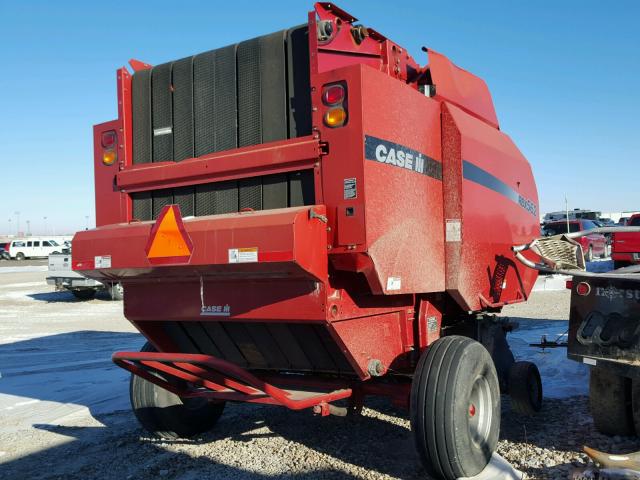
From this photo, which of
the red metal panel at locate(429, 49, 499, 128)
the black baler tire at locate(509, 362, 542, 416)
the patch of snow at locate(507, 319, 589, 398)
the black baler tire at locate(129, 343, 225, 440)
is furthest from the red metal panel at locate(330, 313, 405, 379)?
the patch of snow at locate(507, 319, 589, 398)

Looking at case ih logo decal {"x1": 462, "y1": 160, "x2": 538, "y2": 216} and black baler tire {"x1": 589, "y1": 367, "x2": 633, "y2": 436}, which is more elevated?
case ih logo decal {"x1": 462, "y1": 160, "x2": 538, "y2": 216}

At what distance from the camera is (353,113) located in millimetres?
3545

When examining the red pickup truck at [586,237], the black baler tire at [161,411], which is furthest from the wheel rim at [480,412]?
the red pickup truck at [586,237]

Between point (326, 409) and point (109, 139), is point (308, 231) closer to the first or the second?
point (326, 409)

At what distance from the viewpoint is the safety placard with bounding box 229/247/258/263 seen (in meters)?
3.42

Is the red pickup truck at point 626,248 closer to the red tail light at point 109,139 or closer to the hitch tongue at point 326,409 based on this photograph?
the hitch tongue at point 326,409

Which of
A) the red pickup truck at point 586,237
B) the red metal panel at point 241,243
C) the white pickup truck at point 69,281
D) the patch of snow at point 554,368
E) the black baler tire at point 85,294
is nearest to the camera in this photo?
the red metal panel at point 241,243

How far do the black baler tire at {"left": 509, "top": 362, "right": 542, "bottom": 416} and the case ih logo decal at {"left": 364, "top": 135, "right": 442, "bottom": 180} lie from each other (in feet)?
6.59

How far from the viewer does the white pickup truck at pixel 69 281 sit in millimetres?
17531

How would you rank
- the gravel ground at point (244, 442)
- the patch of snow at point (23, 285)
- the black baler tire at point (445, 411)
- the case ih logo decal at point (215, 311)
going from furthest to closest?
the patch of snow at point (23, 285) → the gravel ground at point (244, 442) → the case ih logo decal at point (215, 311) → the black baler tire at point (445, 411)

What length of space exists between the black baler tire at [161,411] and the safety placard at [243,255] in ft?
6.15

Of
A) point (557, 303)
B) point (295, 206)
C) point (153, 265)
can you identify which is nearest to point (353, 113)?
point (295, 206)

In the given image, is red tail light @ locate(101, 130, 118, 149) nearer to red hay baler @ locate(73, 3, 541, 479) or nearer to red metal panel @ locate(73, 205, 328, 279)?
red hay baler @ locate(73, 3, 541, 479)

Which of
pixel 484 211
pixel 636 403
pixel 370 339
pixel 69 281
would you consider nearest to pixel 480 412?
pixel 370 339
